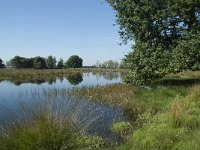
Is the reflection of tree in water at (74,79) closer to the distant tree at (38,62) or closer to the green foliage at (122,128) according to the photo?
the green foliage at (122,128)

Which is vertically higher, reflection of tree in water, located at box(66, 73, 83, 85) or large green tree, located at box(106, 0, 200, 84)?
large green tree, located at box(106, 0, 200, 84)

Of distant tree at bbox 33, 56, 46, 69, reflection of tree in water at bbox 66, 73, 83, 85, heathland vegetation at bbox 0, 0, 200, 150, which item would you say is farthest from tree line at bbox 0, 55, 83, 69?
heathland vegetation at bbox 0, 0, 200, 150

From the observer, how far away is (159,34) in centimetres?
3136

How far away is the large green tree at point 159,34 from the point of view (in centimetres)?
2862

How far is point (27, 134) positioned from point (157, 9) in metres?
23.2

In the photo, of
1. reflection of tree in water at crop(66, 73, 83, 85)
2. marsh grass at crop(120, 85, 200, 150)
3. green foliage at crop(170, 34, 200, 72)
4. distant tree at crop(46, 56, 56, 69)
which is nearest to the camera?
marsh grass at crop(120, 85, 200, 150)

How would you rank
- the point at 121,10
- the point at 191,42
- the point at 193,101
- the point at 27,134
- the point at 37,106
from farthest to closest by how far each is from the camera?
the point at 121,10 < the point at 191,42 < the point at 193,101 < the point at 37,106 < the point at 27,134

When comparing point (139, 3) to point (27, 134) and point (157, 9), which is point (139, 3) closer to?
point (157, 9)

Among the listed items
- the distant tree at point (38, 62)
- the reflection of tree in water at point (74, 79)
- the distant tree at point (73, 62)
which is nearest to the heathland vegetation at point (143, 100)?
the reflection of tree in water at point (74, 79)

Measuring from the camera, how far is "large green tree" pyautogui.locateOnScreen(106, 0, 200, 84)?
28625mm

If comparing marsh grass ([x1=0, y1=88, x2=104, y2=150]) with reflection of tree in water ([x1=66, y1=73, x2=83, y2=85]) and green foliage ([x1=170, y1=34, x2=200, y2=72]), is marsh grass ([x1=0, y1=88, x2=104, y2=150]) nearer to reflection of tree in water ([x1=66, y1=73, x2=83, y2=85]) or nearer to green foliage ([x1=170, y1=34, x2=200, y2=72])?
green foliage ([x1=170, y1=34, x2=200, y2=72])

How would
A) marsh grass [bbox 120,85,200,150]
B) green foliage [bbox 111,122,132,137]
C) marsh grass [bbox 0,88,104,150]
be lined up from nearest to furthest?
marsh grass [bbox 0,88,104,150]
marsh grass [bbox 120,85,200,150]
green foliage [bbox 111,122,132,137]

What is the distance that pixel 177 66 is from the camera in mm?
28594

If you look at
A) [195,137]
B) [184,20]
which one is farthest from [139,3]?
[195,137]
